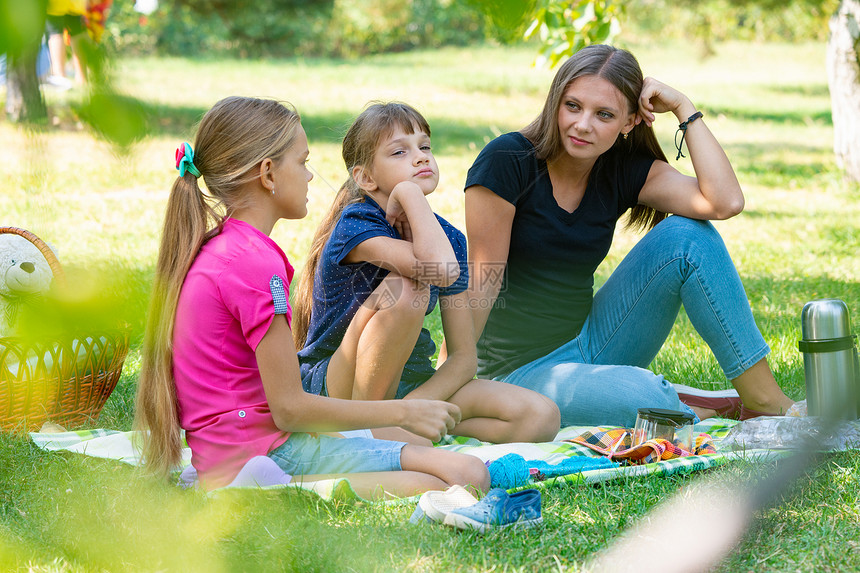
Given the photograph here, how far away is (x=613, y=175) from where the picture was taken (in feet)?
9.66

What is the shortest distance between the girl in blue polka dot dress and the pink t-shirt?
13.2 inches

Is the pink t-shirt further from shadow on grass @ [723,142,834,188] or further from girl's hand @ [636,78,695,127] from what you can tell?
shadow on grass @ [723,142,834,188]

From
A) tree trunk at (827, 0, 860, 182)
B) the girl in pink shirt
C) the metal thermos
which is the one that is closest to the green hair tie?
the girl in pink shirt

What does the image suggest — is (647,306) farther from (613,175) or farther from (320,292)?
(320,292)

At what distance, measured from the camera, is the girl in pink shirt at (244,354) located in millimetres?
→ 2100

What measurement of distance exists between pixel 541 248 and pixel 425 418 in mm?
902

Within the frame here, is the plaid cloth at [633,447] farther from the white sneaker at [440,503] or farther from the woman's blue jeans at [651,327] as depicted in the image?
the white sneaker at [440,503]

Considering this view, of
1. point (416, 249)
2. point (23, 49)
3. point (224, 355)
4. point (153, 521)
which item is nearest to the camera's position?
point (23, 49)

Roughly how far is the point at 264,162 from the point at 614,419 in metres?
1.42

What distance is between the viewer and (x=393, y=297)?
2414 millimetres

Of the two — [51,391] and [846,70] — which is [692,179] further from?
[846,70]

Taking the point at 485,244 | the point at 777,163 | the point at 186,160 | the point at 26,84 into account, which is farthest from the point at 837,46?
the point at 26,84

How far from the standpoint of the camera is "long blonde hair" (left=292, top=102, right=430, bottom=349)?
8.60ft

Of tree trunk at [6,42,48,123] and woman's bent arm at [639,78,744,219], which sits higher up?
tree trunk at [6,42,48,123]
